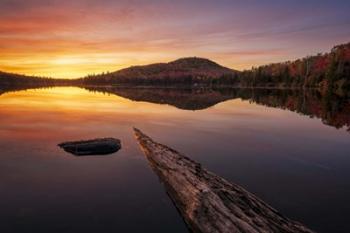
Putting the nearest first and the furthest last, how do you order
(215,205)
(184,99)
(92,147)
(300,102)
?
(215,205) → (92,147) → (300,102) → (184,99)

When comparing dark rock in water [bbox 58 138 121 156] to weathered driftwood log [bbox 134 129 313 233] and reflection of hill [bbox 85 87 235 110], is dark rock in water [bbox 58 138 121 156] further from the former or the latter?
reflection of hill [bbox 85 87 235 110]

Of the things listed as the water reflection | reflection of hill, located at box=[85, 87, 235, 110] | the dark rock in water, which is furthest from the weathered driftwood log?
reflection of hill, located at box=[85, 87, 235, 110]

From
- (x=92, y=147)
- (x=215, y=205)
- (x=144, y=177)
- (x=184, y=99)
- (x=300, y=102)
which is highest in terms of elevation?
(x=215, y=205)

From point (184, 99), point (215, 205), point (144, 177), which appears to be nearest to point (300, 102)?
point (184, 99)

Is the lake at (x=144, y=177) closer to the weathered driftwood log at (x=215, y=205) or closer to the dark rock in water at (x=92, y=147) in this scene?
the weathered driftwood log at (x=215, y=205)

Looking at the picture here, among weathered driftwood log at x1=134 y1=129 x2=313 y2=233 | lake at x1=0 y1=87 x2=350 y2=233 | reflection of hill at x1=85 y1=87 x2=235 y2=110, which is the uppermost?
weathered driftwood log at x1=134 y1=129 x2=313 y2=233

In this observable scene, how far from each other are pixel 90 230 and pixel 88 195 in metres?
3.80

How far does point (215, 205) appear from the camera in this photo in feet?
40.0

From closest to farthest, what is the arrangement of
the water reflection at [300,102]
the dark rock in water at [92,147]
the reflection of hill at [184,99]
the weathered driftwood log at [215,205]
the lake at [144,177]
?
the weathered driftwood log at [215,205]
the lake at [144,177]
the dark rock in water at [92,147]
the water reflection at [300,102]
the reflection of hill at [184,99]

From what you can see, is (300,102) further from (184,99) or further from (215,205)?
(215,205)

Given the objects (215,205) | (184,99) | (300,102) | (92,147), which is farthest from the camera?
(184,99)

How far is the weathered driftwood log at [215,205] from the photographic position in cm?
1088

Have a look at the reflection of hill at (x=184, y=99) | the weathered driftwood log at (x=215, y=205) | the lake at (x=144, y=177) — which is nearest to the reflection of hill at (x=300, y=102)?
the reflection of hill at (x=184, y=99)

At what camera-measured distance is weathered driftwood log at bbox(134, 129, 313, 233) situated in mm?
10875
